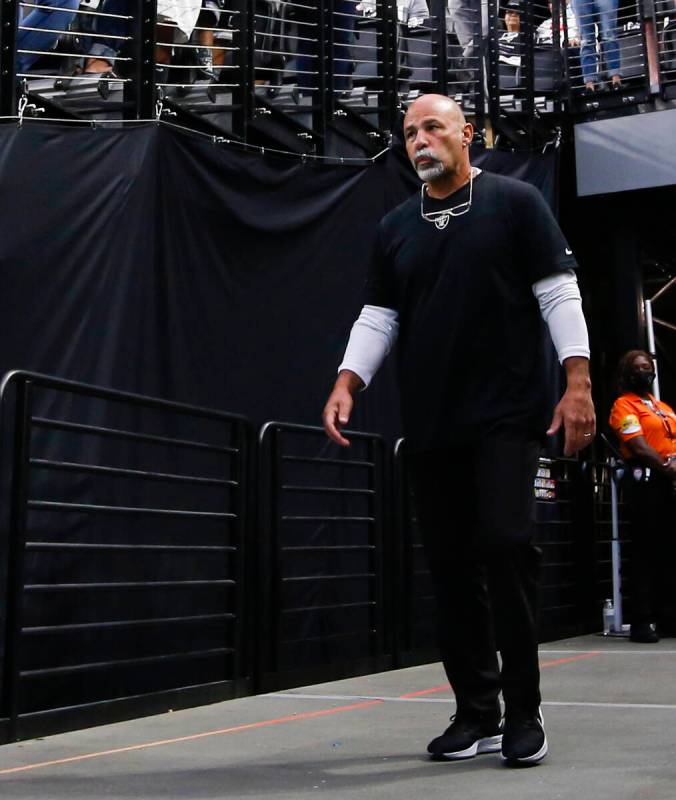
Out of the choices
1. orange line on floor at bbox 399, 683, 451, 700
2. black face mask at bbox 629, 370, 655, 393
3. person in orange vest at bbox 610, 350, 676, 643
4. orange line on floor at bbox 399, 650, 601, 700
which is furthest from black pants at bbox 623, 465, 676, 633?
orange line on floor at bbox 399, 683, 451, 700

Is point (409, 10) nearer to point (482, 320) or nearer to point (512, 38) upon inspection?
point (512, 38)

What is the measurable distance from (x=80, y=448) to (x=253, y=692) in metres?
1.32

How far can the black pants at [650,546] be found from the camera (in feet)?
27.0

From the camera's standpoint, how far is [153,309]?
6.18 metres

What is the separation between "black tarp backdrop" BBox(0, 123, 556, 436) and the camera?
5.77m

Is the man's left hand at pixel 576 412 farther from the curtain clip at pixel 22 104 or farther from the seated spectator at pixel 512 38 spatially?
the seated spectator at pixel 512 38

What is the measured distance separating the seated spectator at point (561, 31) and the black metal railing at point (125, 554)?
5523 millimetres

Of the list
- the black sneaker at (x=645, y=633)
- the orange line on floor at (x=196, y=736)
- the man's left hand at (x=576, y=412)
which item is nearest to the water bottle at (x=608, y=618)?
the black sneaker at (x=645, y=633)

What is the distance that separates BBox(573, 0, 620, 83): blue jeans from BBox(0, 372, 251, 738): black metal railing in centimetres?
548

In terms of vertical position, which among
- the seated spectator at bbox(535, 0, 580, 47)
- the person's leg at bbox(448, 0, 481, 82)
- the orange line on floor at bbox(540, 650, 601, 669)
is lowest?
the orange line on floor at bbox(540, 650, 601, 669)

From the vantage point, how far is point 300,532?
6.80m

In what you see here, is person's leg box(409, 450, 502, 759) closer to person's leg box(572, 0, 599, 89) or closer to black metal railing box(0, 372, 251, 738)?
black metal railing box(0, 372, 251, 738)

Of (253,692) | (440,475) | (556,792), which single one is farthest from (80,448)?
(556,792)

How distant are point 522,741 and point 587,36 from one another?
812cm
